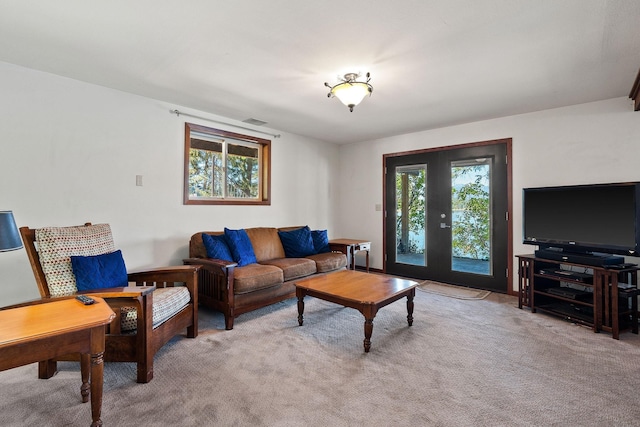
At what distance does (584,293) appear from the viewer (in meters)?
2.99

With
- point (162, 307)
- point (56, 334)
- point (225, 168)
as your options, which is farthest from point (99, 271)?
point (225, 168)

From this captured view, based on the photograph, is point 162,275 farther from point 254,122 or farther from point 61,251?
point 254,122

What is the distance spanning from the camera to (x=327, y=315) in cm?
320

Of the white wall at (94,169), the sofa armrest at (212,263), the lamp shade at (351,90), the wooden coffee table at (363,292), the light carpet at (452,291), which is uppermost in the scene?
the lamp shade at (351,90)

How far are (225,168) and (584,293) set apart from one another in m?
4.29

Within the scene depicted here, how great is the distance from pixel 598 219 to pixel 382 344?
2.46 meters

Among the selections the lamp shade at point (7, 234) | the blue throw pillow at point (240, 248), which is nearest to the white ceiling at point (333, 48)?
the lamp shade at point (7, 234)

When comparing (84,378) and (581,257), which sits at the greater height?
(581,257)

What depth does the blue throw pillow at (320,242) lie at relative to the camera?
176 inches

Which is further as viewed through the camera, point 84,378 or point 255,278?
point 255,278

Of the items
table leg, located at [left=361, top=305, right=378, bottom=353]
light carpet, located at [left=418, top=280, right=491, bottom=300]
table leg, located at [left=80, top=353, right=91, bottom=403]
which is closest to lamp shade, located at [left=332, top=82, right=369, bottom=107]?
table leg, located at [left=361, top=305, right=378, bottom=353]

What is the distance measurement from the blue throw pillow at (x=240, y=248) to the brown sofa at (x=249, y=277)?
0.34ft

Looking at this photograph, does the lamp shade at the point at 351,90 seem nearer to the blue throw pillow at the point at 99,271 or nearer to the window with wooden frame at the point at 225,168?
the window with wooden frame at the point at 225,168

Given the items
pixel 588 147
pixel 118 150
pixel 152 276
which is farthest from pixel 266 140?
pixel 588 147
